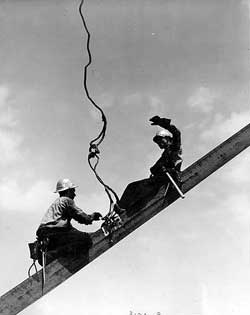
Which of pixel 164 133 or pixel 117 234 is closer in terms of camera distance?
pixel 117 234

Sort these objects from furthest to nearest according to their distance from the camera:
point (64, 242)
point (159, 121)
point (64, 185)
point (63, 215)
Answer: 1. point (64, 185)
2. point (63, 215)
3. point (159, 121)
4. point (64, 242)

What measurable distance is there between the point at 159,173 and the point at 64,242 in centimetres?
133

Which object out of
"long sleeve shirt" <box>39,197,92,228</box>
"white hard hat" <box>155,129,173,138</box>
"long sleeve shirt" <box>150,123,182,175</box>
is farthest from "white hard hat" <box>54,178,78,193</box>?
"white hard hat" <box>155,129,173,138</box>

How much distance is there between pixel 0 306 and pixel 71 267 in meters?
0.80

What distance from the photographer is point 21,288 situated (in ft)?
14.6

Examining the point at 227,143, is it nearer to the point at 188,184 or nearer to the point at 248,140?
the point at 248,140

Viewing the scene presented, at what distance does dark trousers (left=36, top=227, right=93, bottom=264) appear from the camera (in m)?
4.67

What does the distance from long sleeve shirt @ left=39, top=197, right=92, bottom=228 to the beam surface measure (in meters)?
0.33

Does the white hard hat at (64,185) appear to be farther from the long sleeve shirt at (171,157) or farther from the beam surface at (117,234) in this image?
the long sleeve shirt at (171,157)

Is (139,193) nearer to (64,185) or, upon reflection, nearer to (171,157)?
(171,157)

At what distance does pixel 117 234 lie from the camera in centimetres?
476

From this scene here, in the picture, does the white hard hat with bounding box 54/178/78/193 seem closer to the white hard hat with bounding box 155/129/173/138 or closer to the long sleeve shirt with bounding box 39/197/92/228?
the long sleeve shirt with bounding box 39/197/92/228

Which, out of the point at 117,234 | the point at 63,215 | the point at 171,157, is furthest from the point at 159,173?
the point at 63,215

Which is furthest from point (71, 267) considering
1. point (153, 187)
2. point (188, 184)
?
point (188, 184)
